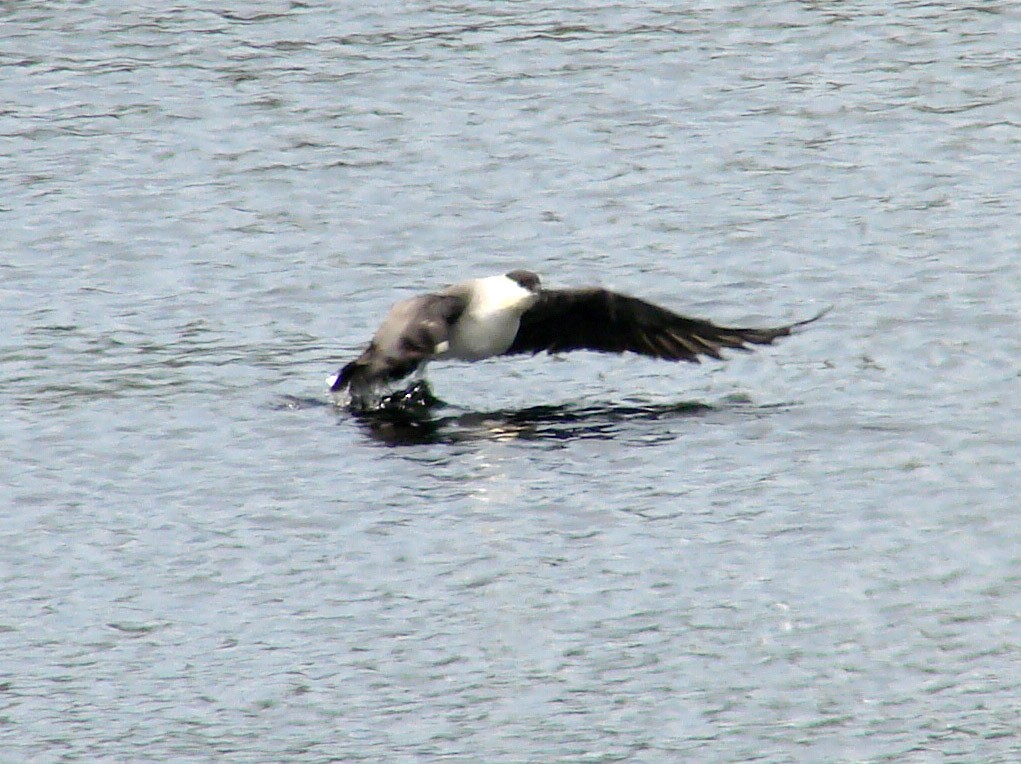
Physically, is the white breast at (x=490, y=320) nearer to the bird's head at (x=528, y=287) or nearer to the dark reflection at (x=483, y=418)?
the bird's head at (x=528, y=287)

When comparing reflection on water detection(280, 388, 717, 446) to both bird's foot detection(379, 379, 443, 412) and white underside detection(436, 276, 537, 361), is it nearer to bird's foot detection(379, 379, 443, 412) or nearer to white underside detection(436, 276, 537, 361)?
bird's foot detection(379, 379, 443, 412)

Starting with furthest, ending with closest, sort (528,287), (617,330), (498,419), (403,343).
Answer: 1. (617,330)
2. (528,287)
3. (498,419)
4. (403,343)

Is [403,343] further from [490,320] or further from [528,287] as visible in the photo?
[528,287]

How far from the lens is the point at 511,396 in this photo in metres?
16.0

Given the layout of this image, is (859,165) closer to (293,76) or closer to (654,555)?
(293,76)

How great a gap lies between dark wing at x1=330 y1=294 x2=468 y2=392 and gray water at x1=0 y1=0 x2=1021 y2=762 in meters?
0.34

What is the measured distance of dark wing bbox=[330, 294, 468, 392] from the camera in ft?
49.8

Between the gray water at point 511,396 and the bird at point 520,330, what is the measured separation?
30 centimetres

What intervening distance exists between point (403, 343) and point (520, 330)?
1013mm

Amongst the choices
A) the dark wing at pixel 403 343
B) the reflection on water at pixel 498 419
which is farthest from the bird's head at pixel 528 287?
the reflection on water at pixel 498 419

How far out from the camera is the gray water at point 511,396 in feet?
36.3

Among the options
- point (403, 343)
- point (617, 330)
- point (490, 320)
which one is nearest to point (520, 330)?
point (490, 320)

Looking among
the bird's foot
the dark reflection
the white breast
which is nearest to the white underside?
the white breast

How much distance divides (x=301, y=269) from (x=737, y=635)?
7.54 m
